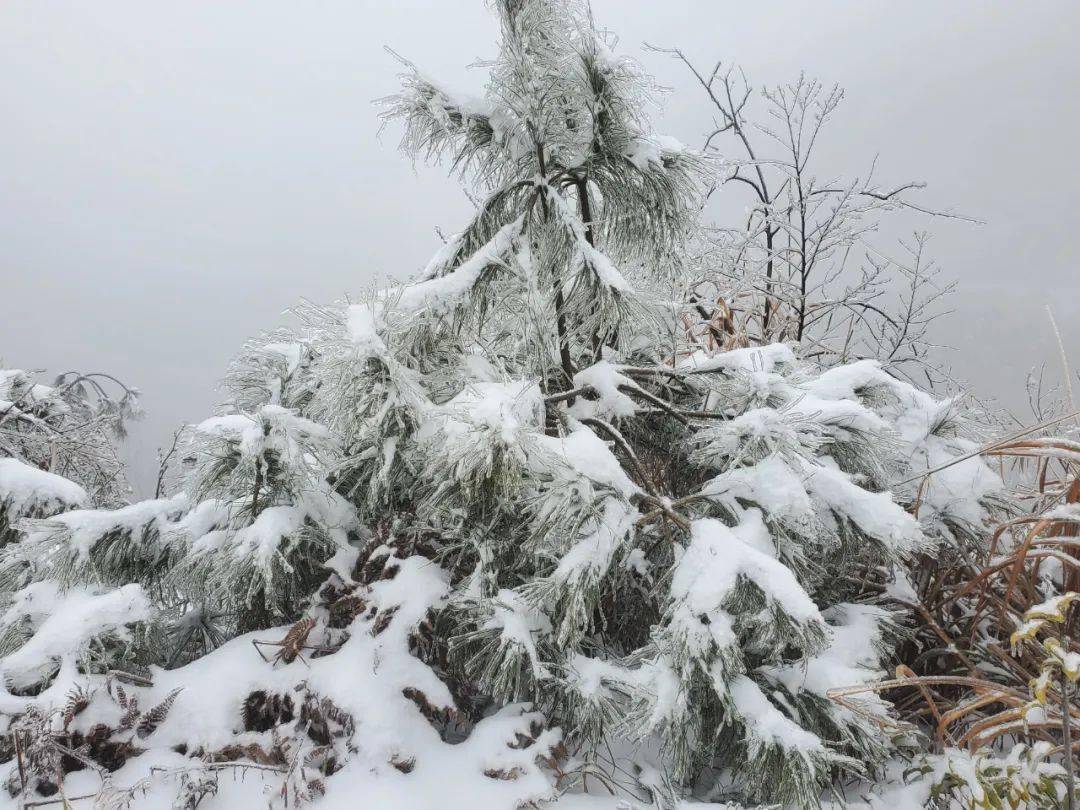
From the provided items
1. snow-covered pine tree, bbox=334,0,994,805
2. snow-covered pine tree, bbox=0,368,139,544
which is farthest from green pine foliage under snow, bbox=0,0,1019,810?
snow-covered pine tree, bbox=0,368,139,544

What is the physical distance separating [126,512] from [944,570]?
258 centimetres

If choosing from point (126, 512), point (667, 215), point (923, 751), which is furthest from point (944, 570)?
point (126, 512)

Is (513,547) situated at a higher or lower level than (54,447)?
higher

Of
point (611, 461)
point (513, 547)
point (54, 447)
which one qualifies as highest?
point (611, 461)

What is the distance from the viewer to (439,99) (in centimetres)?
186

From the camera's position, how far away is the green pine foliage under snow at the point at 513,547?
134cm

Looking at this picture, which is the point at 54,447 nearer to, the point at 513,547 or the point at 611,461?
the point at 513,547

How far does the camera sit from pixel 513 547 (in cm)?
178

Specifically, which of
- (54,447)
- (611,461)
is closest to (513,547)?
(611,461)

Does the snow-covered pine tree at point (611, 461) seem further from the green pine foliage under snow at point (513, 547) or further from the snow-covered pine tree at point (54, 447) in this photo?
the snow-covered pine tree at point (54, 447)

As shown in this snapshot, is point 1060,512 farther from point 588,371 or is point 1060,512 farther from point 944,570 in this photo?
point 588,371

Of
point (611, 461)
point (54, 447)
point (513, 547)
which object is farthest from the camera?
point (54, 447)

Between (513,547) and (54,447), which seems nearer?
(513,547)

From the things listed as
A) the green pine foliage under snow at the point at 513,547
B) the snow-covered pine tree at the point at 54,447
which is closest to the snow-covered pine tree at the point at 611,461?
the green pine foliage under snow at the point at 513,547
